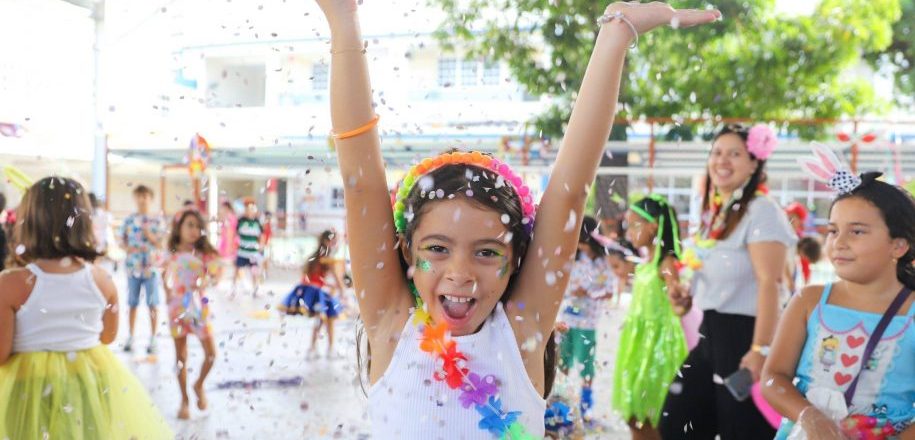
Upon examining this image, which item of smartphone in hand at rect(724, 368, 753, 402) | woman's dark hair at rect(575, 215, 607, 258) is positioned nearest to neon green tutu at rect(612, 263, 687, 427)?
woman's dark hair at rect(575, 215, 607, 258)

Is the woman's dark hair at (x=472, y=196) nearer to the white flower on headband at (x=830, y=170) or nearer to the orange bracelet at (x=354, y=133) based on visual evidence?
the orange bracelet at (x=354, y=133)

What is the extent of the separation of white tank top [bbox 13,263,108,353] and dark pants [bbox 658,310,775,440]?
2178 millimetres

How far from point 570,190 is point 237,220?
318 inches

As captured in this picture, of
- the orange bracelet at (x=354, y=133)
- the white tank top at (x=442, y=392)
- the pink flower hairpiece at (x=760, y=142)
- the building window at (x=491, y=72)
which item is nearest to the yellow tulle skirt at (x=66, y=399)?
the white tank top at (x=442, y=392)

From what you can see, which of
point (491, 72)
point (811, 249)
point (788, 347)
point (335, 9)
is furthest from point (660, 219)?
point (491, 72)

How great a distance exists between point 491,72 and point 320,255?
371cm

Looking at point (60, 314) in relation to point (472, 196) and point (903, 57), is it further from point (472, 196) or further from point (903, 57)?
point (903, 57)

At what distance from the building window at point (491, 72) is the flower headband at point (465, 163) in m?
6.62

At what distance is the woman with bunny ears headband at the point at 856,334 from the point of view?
6.84ft

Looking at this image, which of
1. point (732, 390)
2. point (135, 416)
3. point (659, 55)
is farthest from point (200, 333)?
point (659, 55)

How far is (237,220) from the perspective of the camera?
915 cm

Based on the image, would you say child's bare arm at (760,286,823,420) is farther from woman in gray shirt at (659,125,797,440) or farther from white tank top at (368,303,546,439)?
white tank top at (368,303,546,439)

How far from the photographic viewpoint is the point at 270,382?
5629 millimetres

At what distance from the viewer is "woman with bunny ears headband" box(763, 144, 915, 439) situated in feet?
6.84
